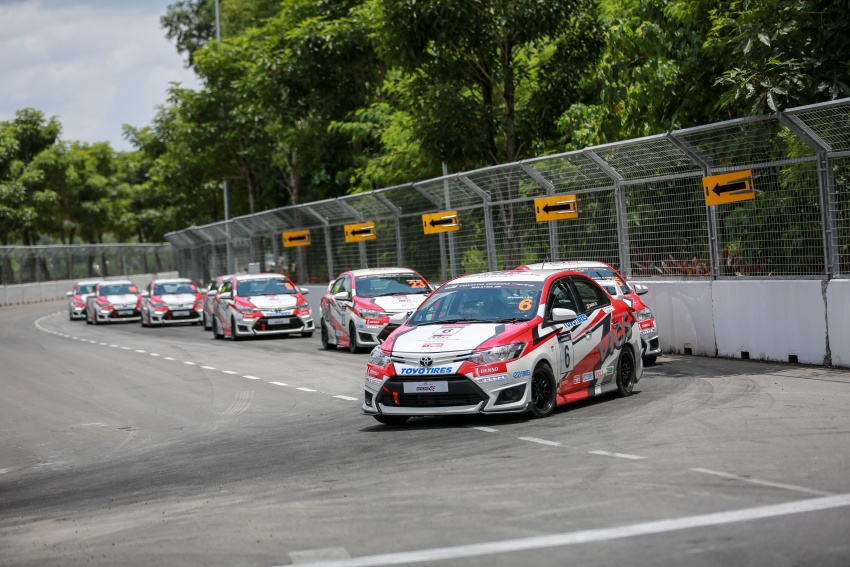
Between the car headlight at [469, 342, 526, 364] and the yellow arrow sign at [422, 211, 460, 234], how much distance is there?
13.7 meters

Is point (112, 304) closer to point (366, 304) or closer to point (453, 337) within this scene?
point (366, 304)

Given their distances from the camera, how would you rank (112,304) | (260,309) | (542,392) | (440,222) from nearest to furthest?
(542,392), (440,222), (260,309), (112,304)

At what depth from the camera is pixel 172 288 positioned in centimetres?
3781

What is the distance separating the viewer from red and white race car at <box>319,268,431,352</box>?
2178cm

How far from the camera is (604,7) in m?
31.1

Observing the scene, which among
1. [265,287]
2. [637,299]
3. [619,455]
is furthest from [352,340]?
[619,455]

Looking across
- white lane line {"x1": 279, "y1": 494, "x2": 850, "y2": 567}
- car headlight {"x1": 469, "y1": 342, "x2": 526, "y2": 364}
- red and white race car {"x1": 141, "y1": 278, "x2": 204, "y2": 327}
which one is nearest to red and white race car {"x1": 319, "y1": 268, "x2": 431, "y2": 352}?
car headlight {"x1": 469, "y1": 342, "x2": 526, "y2": 364}

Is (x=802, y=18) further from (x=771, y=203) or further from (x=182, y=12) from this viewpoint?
(x=182, y=12)

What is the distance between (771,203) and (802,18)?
3303mm

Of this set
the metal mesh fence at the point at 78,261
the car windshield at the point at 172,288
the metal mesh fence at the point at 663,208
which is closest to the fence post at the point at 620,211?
the metal mesh fence at the point at 663,208

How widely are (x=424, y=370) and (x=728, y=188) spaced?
731 centimetres

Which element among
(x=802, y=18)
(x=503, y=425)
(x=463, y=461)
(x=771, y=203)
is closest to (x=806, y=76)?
(x=802, y=18)

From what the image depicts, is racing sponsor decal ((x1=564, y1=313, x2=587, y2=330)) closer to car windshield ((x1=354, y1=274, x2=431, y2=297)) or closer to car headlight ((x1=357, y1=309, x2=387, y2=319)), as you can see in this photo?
car headlight ((x1=357, y1=309, x2=387, y2=319))

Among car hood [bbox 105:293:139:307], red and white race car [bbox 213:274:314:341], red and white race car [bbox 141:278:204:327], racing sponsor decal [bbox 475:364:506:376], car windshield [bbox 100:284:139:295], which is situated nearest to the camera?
racing sponsor decal [bbox 475:364:506:376]
